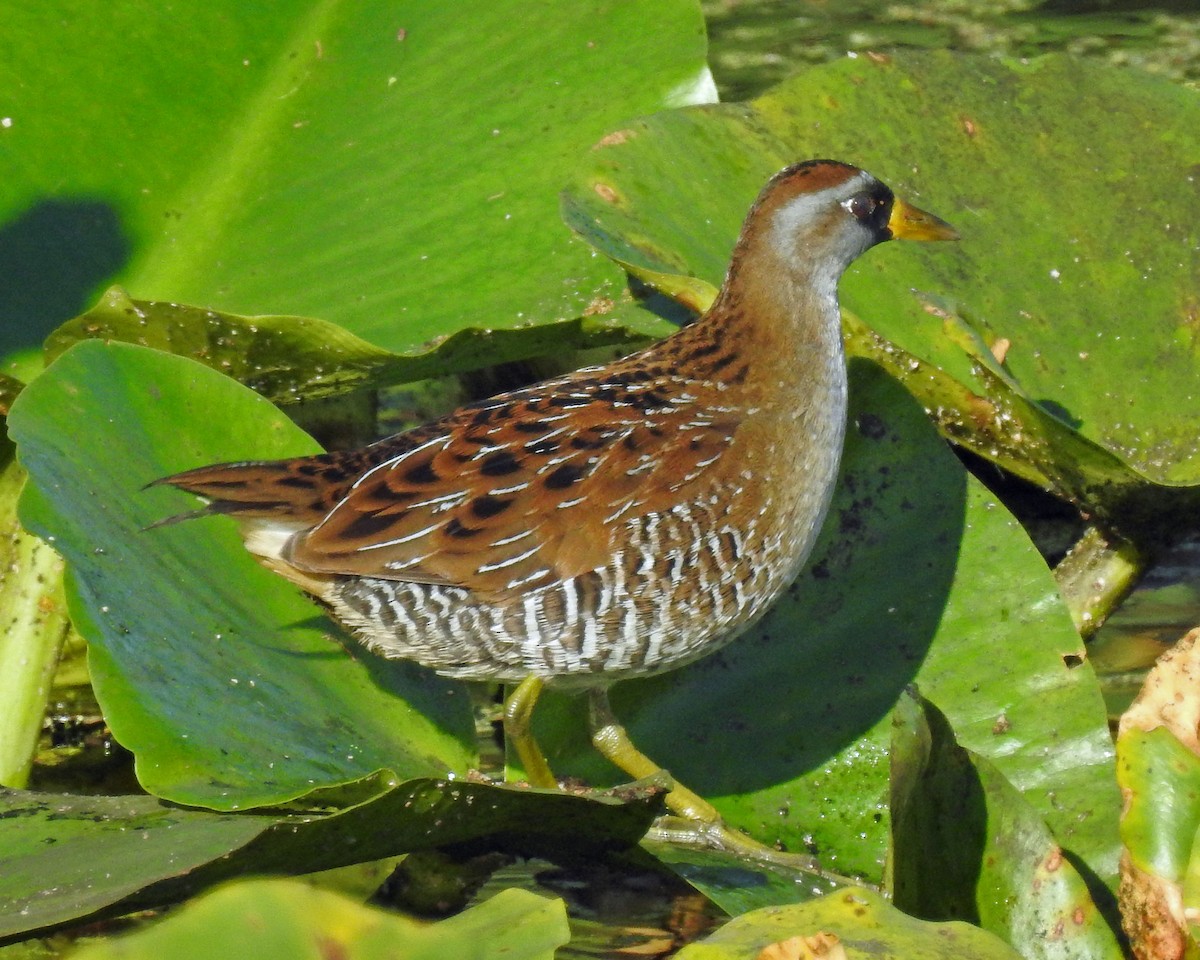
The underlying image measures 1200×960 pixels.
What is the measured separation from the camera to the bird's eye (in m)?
3.05

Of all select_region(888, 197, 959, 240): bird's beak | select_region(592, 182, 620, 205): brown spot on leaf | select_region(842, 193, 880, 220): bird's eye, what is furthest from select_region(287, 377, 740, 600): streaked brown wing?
select_region(888, 197, 959, 240): bird's beak

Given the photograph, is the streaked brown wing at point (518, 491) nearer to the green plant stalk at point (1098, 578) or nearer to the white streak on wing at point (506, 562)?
the white streak on wing at point (506, 562)

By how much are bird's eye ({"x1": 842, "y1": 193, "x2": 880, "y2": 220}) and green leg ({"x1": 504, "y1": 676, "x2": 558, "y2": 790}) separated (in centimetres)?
108

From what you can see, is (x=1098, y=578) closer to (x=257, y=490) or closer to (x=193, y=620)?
(x=257, y=490)

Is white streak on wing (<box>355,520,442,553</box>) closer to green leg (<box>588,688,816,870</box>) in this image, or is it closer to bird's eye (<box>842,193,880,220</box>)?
green leg (<box>588,688,816,870</box>)

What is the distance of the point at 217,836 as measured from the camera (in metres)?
1.91

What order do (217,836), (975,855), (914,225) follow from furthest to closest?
(914,225), (975,855), (217,836)

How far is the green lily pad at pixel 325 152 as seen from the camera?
312cm

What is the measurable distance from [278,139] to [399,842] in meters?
1.77

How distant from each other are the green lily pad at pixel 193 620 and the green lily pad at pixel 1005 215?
807 millimetres

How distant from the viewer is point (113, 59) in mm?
3236

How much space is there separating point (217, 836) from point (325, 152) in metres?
1.80

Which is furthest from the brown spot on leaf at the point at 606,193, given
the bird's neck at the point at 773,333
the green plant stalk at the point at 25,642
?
the green plant stalk at the point at 25,642

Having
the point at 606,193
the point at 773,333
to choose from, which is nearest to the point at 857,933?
the point at 773,333
